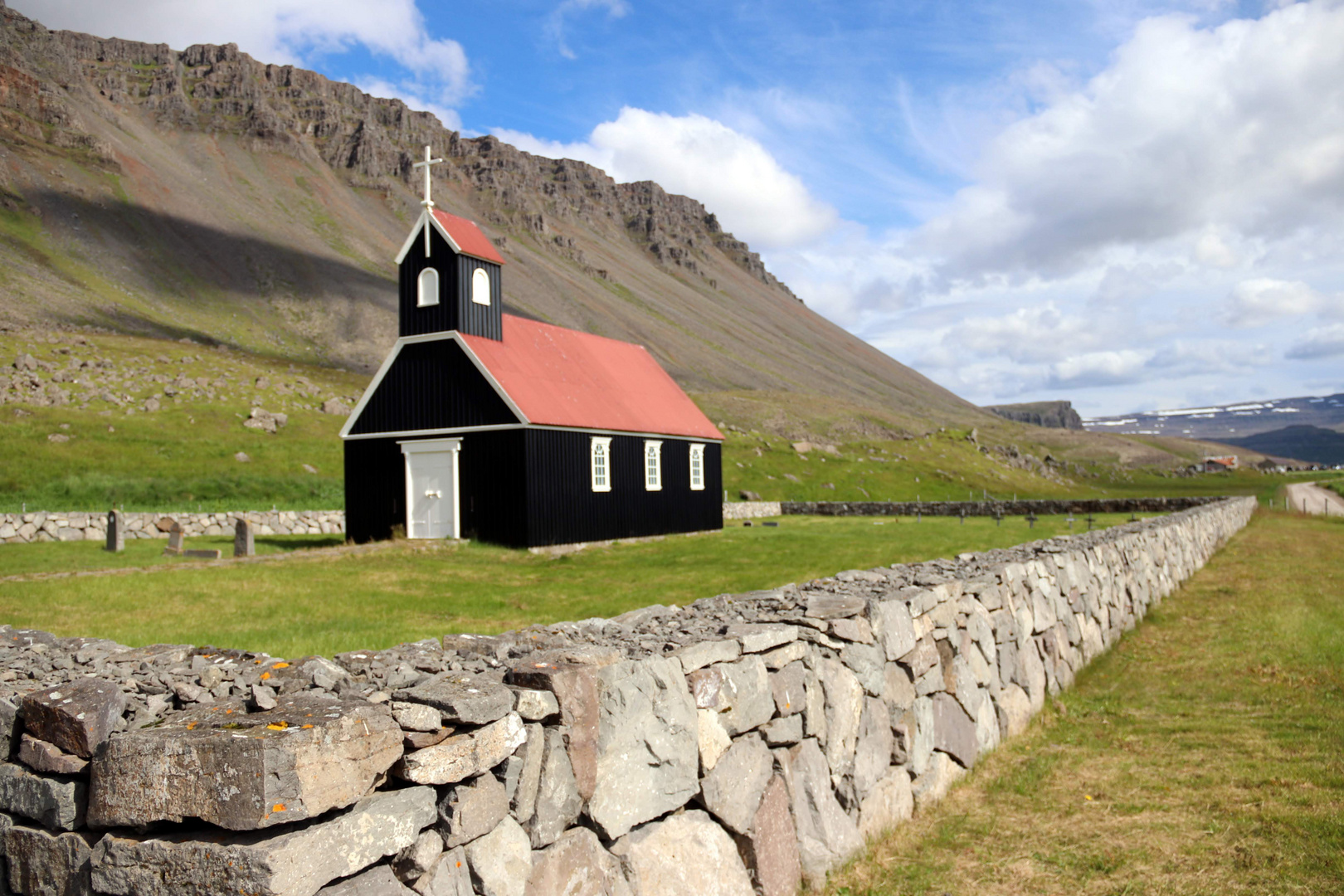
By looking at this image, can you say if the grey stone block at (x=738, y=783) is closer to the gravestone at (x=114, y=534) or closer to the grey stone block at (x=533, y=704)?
the grey stone block at (x=533, y=704)

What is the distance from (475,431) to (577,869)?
2236cm

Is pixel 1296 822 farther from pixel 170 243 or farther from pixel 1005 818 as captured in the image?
pixel 170 243

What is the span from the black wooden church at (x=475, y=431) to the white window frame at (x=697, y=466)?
3.62 meters

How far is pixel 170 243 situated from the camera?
360 ft

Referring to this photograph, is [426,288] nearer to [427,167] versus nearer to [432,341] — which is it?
[432,341]

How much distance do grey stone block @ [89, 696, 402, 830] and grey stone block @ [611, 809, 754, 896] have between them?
150cm

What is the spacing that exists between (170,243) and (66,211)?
34.9 feet

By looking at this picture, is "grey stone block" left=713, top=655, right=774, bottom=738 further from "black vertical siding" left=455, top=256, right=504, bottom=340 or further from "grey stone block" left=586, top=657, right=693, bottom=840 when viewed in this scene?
"black vertical siding" left=455, top=256, right=504, bottom=340

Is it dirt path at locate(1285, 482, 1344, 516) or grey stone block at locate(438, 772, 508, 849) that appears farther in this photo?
dirt path at locate(1285, 482, 1344, 516)

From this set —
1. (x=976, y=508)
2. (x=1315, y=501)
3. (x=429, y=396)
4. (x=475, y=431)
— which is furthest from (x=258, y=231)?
(x=1315, y=501)

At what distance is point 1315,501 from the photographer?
55406 millimetres

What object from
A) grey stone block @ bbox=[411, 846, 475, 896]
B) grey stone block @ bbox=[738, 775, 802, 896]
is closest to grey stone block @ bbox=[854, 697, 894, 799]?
grey stone block @ bbox=[738, 775, 802, 896]

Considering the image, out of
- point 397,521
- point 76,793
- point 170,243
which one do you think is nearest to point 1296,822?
point 76,793

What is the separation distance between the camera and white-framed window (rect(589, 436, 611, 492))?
91.5ft
